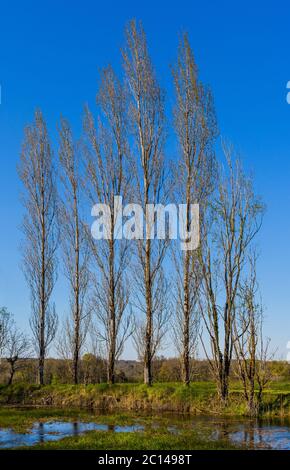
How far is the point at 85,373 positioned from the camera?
2347 cm

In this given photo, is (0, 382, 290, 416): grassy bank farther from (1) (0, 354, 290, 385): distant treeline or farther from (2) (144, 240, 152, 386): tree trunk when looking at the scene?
(1) (0, 354, 290, 385): distant treeline

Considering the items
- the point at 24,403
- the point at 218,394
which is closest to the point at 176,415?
the point at 218,394

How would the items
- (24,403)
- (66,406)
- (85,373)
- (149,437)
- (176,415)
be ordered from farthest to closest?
(85,373) < (24,403) < (66,406) < (176,415) < (149,437)

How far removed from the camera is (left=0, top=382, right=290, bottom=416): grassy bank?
1563 centimetres

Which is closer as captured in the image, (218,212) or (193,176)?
(218,212)

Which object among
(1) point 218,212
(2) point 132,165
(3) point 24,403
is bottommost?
(3) point 24,403

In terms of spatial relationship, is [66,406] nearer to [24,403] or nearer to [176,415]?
[24,403]

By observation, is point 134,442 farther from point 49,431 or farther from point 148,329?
point 148,329

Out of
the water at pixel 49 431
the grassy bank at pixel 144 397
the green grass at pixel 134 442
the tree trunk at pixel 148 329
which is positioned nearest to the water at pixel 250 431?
the green grass at pixel 134 442

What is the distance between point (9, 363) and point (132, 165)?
11680mm

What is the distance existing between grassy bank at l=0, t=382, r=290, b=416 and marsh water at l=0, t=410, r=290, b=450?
1183mm

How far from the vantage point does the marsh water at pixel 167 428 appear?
10.7 metres

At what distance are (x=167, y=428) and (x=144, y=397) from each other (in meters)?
5.72

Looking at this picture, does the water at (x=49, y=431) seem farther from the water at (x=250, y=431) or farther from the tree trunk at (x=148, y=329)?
the tree trunk at (x=148, y=329)
